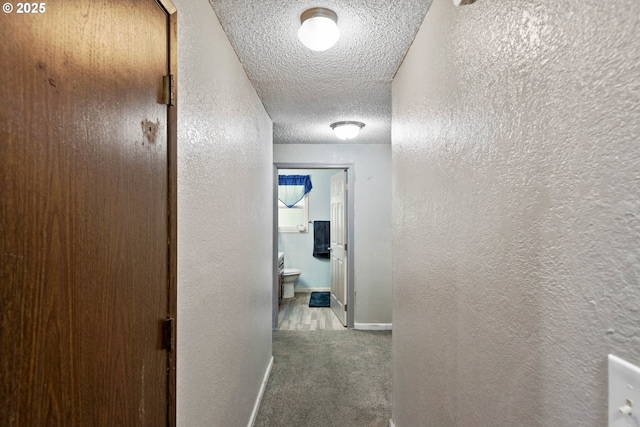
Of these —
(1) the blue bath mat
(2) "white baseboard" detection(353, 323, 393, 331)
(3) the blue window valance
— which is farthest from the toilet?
(2) "white baseboard" detection(353, 323, 393, 331)

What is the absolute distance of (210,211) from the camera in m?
1.45

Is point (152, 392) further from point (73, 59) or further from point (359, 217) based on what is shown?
point (359, 217)

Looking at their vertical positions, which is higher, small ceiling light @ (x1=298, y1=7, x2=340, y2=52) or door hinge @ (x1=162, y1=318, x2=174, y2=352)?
small ceiling light @ (x1=298, y1=7, x2=340, y2=52)

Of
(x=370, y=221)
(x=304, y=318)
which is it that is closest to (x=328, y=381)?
(x=304, y=318)

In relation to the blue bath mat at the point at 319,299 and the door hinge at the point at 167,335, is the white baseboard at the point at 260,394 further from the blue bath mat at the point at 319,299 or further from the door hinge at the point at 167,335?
the blue bath mat at the point at 319,299

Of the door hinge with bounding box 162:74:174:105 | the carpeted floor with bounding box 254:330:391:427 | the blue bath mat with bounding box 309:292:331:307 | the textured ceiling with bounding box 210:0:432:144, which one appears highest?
the textured ceiling with bounding box 210:0:432:144

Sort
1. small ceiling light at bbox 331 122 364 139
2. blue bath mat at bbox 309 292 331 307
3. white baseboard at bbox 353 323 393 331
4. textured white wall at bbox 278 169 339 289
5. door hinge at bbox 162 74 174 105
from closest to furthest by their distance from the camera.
Result: door hinge at bbox 162 74 174 105, small ceiling light at bbox 331 122 364 139, white baseboard at bbox 353 323 393 331, blue bath mat at bbox 309 292 331 307, textured white wall at bbox 278 169 339 289

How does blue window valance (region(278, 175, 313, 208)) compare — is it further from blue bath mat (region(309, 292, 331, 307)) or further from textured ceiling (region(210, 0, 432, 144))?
textured ceiling (region(210, 0, 432, 144))

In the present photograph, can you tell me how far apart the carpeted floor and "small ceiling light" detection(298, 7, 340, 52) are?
2372 millimetres

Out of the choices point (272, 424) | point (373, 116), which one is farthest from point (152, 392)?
point (373, 116)

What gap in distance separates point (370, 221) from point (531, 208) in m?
3.50

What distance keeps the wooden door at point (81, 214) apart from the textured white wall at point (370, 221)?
3.32m

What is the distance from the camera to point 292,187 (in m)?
6.17

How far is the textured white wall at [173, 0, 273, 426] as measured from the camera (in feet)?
3.89
